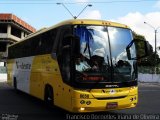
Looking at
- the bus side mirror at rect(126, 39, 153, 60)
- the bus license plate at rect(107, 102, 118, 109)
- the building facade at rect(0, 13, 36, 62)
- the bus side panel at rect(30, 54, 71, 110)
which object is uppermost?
the building facade at rect(0, 13, 36, 62)

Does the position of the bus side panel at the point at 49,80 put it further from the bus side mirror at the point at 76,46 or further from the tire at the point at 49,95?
the bus side mirror at the point at 76,46

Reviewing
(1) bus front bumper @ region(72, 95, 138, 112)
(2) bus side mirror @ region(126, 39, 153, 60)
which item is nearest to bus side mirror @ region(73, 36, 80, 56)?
(1) bus front bumper @ region(72, 95, 138, 112)

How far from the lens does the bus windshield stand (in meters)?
12.1

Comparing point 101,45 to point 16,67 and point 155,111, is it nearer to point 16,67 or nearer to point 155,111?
point 155,111

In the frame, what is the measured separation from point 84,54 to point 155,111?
4.26 meters

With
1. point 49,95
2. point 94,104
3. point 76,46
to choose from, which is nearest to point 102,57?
point 76,46

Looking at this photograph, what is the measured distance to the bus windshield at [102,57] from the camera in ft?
39.6

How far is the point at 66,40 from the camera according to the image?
1262cm

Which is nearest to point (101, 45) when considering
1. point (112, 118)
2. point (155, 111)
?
point (112, 118)

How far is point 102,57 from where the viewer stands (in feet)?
40.3

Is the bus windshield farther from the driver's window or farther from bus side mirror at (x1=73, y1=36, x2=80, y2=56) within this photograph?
the driver's window

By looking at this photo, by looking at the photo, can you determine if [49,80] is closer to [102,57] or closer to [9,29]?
[102,57]

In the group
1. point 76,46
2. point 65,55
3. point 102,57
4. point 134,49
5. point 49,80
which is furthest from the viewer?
point 49,80

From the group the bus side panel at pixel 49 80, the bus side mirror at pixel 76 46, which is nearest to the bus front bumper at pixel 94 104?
the bus side panel at pixel 49 80
